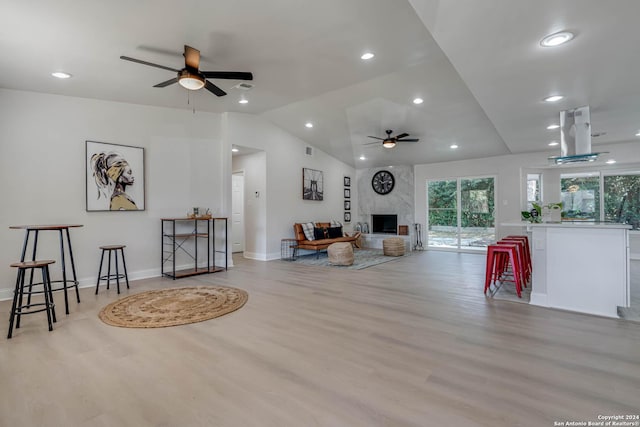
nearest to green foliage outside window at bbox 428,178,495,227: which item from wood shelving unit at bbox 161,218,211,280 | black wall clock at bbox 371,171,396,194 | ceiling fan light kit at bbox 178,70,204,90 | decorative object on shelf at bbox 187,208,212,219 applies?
black wall clock at bbox 371,171,396,194

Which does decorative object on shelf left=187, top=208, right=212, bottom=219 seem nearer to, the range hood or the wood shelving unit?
the wood shelving unit

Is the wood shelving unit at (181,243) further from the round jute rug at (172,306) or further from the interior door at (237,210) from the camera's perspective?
the interior door at (237,210)

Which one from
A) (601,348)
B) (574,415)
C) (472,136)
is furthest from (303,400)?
(472,136)

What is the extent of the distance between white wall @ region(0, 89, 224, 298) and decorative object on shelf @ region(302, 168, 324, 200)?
2576mm

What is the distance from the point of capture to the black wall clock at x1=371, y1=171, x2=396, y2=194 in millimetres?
9820

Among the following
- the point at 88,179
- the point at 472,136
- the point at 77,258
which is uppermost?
the point at 472,136

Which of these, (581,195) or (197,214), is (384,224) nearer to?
(581,195)

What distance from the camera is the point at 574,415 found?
1.70 meters

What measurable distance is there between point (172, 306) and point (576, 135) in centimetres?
564

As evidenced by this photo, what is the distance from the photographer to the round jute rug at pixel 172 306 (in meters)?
3.21

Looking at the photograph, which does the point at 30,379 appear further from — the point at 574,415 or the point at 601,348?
the point at 601,348

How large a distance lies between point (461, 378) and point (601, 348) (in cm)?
141

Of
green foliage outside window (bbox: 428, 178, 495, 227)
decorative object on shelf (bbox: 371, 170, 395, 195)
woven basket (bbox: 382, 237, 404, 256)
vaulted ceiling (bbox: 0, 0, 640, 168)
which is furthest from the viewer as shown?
decorative object on shelf (bbox: 371, 170, 395, 195)

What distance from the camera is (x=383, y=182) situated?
Result: 32.7 ft
